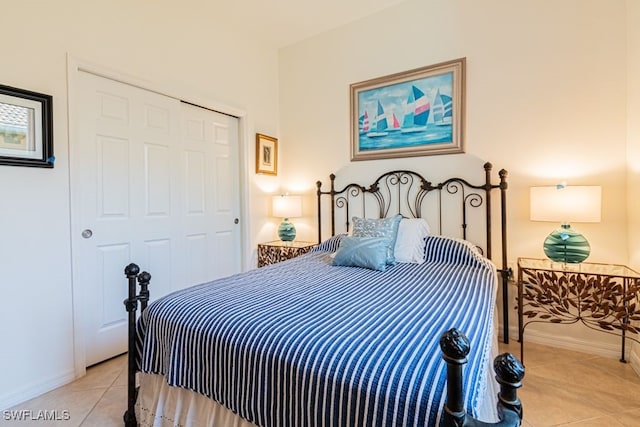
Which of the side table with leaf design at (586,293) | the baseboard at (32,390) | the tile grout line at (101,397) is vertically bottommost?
the tile grout line at (101,397)

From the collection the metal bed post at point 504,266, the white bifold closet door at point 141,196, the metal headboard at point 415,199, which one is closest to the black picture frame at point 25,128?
the white bifold closet door at point 141,196

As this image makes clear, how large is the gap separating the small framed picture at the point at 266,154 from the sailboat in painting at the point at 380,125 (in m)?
1.14

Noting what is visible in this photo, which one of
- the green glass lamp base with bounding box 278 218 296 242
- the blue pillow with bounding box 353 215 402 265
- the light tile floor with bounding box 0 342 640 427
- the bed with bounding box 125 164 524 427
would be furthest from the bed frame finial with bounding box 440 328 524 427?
the green glass lamp base with bounding box 278 218 296 242

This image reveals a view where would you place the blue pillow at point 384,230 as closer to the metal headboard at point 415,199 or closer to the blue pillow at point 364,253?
the blue pillow at point 364,253

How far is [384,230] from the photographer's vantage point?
238 cm

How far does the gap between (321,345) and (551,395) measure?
1.57 metres

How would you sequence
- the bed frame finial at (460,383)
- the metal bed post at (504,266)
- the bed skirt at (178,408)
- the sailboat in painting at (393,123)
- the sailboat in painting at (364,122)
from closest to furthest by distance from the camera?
the bed frame finial at (460,383)
the bed skirt at (178,408)
the metal bed post at (504,266)
the sailboat in painting at (393,123)
the sailboat in painting at (364,122)

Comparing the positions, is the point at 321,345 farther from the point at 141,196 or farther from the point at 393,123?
the point at 393,123

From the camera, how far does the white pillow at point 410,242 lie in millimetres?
2371

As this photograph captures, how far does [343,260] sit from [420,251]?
2.02ft

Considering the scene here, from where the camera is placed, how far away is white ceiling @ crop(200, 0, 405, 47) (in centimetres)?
279

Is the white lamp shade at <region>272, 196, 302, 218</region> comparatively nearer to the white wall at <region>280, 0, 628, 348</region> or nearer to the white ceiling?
the white wall at <region>280, 0, 628, 348</region>

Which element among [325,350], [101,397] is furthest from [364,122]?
[101,397]

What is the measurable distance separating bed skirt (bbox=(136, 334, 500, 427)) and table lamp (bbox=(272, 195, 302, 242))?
2.05 m
